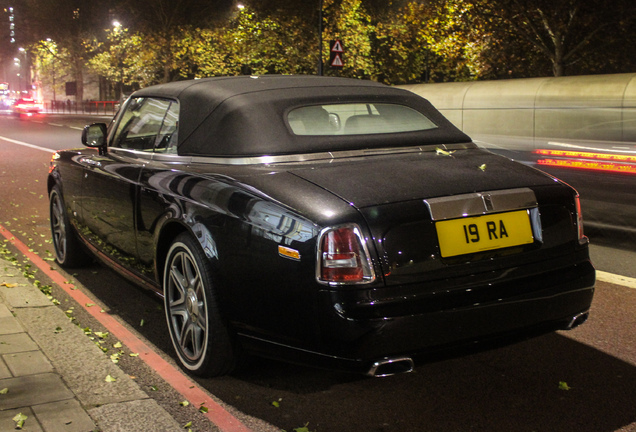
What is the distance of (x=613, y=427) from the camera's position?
10.4 ft

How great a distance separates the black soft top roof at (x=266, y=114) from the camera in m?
3.84

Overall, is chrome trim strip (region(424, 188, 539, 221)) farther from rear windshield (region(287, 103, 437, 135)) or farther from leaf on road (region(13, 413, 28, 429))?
leaf on road (region(13, 413, 28, 429))

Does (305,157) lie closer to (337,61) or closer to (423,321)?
(423,321)

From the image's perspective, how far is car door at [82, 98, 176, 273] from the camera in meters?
4.51

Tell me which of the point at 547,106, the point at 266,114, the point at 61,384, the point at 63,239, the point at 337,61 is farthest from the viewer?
the point at 337,61

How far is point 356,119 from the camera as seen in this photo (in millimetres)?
4230

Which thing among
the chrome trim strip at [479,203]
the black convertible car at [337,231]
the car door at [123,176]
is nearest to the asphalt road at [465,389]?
the black convertible car at [337,231]

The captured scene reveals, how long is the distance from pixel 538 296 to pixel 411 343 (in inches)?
26.1

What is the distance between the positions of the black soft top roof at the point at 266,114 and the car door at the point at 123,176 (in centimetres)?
23

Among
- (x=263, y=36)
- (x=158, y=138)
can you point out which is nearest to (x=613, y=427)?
(x=158, y=138)

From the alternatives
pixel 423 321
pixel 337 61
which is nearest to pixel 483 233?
pixel 423 321

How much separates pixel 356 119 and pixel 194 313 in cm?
141

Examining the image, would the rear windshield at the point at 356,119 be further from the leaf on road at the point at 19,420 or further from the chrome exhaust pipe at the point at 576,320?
the leaf on road at the point at 19,420

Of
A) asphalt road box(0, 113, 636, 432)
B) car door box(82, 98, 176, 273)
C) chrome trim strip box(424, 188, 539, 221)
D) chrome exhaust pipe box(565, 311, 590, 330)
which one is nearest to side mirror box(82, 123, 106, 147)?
car door box(82, 98, 176, 273)
